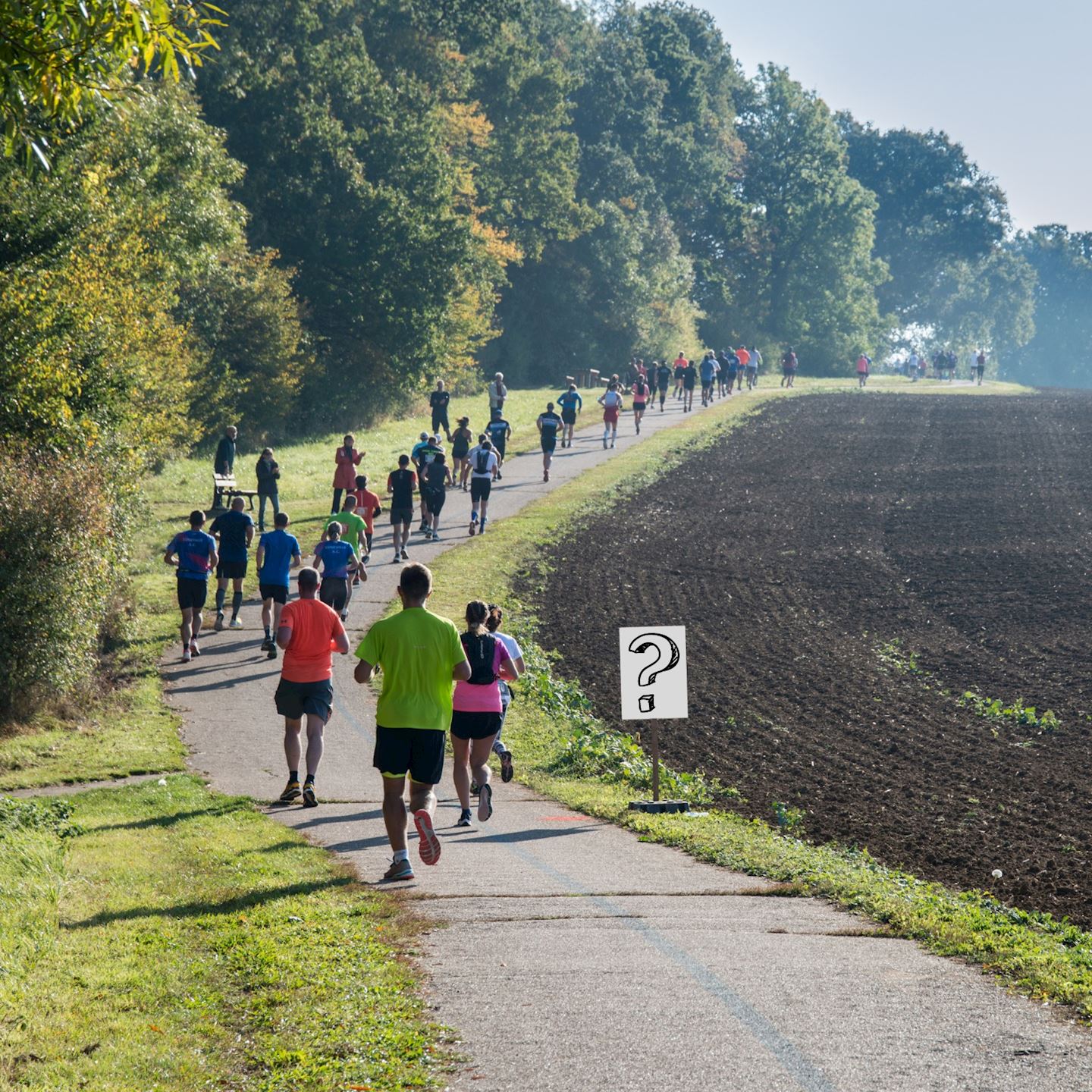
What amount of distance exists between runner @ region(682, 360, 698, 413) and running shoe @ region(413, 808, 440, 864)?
47304mm

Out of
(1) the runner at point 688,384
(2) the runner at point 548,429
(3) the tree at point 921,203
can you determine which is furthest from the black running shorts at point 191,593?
(3) the tree at point 921,203

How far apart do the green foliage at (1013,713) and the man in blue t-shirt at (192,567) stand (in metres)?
10.8

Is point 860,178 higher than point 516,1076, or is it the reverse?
point 860,178

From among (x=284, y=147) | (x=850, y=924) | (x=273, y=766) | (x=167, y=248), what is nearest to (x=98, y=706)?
(x=273, y=766)

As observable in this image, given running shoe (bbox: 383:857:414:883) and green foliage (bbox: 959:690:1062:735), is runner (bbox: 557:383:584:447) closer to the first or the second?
green foliage (bbox: 959:690:1062:735)

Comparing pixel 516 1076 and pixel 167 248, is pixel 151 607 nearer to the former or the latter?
pixel 167 248

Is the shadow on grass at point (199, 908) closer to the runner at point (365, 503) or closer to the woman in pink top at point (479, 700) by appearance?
the woman in pink top at point (479, 700)

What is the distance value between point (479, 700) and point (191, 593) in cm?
924

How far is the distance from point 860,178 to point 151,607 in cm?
10772

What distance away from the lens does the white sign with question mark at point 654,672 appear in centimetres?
1385

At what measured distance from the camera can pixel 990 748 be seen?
58.1 ft

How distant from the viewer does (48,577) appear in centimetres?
1697

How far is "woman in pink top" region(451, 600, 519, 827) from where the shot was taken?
1208cm

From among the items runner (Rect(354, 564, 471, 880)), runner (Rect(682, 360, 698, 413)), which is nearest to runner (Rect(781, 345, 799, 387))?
runner (Rect(682, 360, 698, 413))
